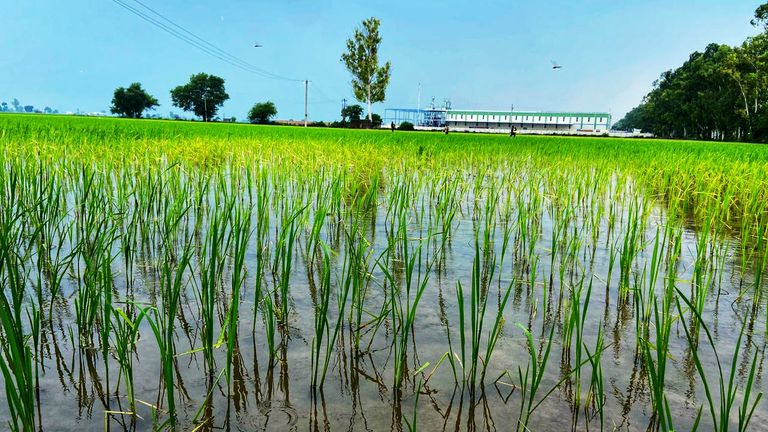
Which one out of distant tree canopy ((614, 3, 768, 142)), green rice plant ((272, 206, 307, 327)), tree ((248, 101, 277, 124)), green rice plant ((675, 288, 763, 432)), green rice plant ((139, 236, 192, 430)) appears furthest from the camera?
tree ((248, 101, 277, 124))

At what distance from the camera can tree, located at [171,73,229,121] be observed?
100750mm

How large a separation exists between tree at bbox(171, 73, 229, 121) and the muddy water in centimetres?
10531

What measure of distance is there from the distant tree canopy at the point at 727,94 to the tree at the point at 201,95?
7970 cm

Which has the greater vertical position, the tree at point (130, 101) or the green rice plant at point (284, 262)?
the tree at point (130, 101)

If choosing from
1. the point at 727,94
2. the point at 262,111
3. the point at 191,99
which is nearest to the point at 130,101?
the point at 191,99

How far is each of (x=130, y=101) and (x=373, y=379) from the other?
101967 mm

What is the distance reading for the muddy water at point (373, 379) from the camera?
1673 mm

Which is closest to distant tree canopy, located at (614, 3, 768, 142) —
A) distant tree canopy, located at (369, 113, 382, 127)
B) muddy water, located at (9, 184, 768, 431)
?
distant tree canopy, located at (369, 113, 382, 127)

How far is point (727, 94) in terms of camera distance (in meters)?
44.5

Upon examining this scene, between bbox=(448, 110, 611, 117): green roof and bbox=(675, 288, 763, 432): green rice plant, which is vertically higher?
bbox=(448, 110, 611, 117): green roof

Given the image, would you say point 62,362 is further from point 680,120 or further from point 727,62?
point 680,120

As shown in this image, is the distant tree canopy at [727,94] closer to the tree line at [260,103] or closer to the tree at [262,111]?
the tree line at [260,103]

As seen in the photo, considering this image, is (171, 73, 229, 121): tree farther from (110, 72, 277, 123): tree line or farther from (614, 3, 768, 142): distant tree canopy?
(614, 3, 768, 142): distant tree canopy

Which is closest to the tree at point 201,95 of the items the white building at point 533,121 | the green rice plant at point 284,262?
the white building at point 533,121
